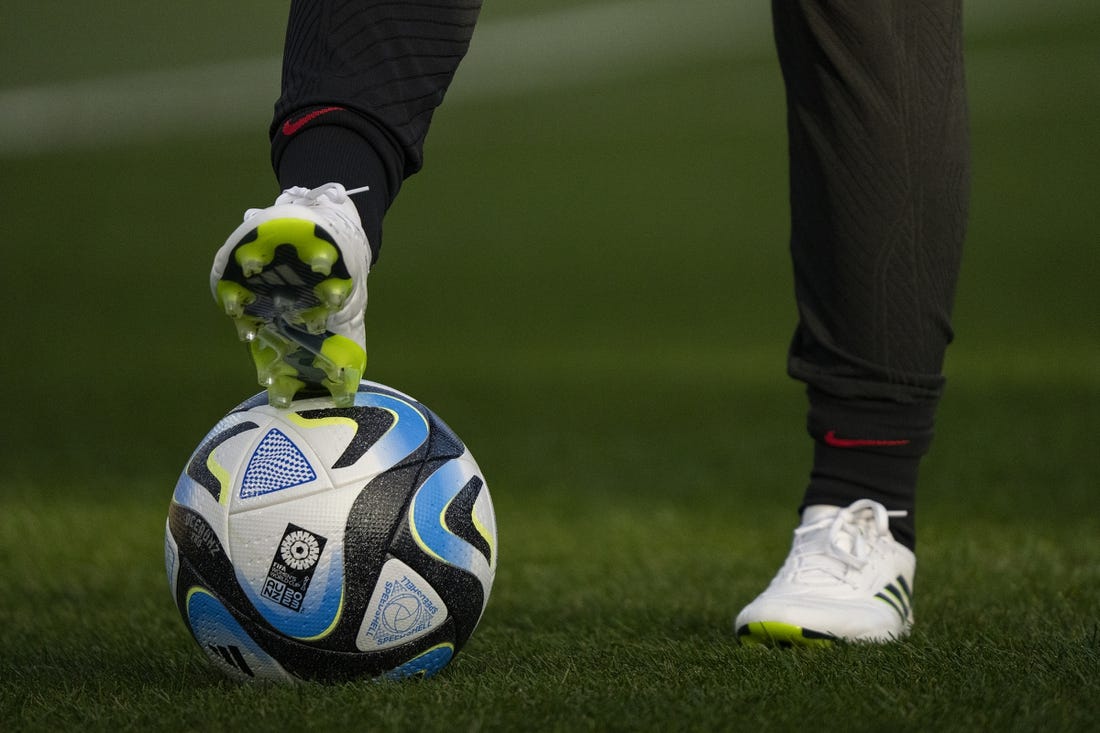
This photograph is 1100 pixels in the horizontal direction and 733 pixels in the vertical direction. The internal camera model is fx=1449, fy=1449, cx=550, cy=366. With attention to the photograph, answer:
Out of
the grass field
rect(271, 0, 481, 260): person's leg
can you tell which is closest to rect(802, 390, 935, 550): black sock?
the grass field

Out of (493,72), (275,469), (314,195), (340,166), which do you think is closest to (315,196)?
(314,195)

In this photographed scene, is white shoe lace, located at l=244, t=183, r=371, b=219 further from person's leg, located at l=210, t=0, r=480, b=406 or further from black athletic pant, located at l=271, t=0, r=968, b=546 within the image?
black athletic pant, located at l=271, t=0, r=968, b=546

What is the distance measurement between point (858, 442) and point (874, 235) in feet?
0.97

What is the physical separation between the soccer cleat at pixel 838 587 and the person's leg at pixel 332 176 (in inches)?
25.9

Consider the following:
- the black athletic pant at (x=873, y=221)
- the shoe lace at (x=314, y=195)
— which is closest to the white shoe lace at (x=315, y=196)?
the shoe lace at (x=314, y=195)

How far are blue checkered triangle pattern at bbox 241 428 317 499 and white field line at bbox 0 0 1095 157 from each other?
13391 millimetres

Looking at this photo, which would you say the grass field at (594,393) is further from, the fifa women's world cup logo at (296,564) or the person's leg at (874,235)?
the person's leg at (874,235)

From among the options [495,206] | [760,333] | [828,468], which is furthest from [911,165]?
[495,206]

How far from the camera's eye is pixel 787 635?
191cm

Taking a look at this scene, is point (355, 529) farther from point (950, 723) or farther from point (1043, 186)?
point (1043, 186)

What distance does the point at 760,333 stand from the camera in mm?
7773

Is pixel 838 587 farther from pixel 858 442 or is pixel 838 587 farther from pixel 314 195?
pixel 314 195

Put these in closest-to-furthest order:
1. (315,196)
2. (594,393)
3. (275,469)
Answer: (315,196)
(275,469)
(594,393)

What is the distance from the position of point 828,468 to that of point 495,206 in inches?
411
